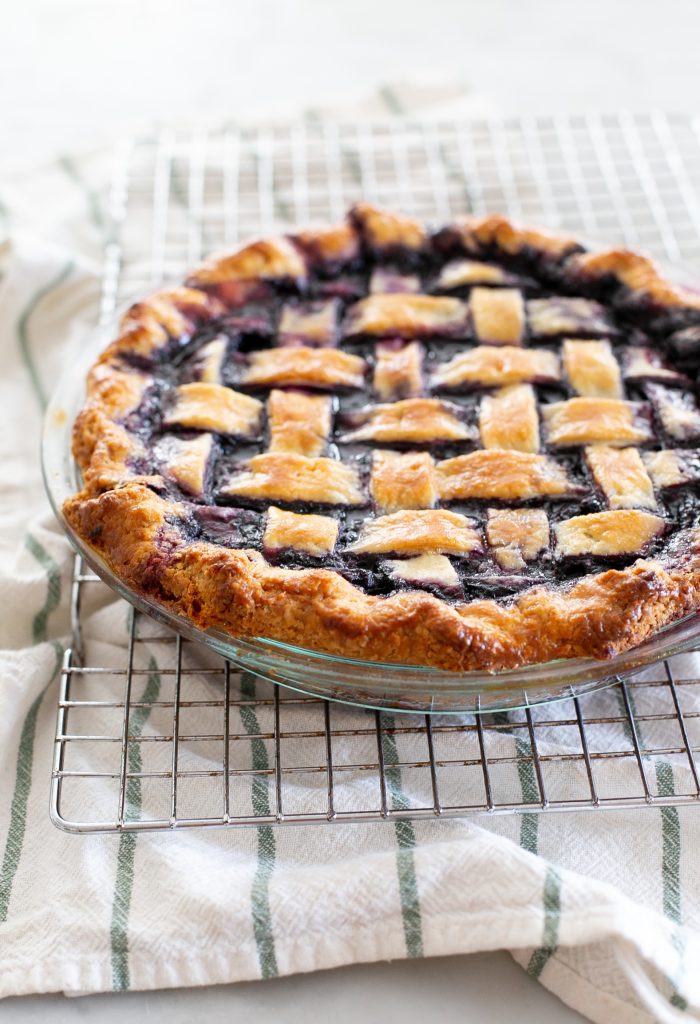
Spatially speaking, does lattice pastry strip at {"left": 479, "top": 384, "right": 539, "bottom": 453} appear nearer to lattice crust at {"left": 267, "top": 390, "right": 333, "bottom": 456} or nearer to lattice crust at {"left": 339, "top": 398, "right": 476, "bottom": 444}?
lattice crust at {"left": 339, "top": 398, "right": 476, "bottom": 444}

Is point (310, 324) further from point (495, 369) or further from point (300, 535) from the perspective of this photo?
point (300, 535)

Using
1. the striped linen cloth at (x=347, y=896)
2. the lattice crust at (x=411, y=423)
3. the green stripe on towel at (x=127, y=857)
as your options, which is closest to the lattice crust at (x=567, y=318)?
the lattice crust at (x=411, y=423)

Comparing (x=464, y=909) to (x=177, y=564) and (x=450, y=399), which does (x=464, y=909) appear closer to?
(x=177, y=564)

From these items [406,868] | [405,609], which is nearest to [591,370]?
[405,609]

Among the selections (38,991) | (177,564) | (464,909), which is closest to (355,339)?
(177,564)

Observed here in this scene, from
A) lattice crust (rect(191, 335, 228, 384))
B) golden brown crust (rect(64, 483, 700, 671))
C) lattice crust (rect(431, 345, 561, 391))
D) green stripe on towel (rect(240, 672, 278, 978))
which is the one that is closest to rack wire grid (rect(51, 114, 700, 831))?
green stripe on towel (rect(240, 672, 278, 978))
